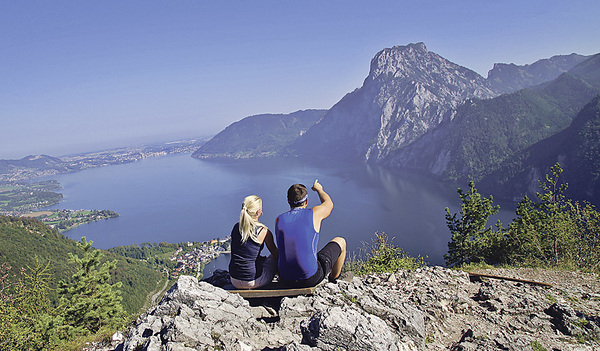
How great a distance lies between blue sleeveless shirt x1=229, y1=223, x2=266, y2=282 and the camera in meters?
4.58

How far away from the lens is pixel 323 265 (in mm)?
4828

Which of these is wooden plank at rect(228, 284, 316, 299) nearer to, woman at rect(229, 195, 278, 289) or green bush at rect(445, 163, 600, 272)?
woman at rect(229, 195, 278, 289)

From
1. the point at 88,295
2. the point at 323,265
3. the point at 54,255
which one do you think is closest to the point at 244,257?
the point at 323,265

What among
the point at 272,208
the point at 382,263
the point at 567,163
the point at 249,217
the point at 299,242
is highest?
the point at 249,217

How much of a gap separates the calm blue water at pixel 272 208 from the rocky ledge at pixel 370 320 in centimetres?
4350

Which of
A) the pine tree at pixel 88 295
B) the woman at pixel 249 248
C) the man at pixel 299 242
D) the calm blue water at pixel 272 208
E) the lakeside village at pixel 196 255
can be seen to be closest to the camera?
the man at pixel 299 242

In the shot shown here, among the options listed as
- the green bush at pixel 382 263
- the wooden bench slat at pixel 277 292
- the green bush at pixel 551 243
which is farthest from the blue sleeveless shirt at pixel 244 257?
the green bush at pixel 551 243

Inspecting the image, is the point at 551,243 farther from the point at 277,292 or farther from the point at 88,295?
the point at 88,295

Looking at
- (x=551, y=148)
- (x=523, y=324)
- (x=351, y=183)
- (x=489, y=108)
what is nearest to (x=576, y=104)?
(x=489, y=108)

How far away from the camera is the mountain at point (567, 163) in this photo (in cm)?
8299

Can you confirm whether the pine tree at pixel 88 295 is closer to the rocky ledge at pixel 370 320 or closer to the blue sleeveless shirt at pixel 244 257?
the rocky ledge at pixel 370 320

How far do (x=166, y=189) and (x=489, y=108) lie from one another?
548ft

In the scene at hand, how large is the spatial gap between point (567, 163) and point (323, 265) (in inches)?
4675

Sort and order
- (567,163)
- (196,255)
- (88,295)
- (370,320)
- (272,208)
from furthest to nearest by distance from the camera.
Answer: (567,163), (272,208), (196,255), (88,295), (370,320)
